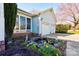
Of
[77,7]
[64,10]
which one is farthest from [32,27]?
[77,7]

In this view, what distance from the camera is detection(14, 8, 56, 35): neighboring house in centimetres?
300

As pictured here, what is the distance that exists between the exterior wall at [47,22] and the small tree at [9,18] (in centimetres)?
63

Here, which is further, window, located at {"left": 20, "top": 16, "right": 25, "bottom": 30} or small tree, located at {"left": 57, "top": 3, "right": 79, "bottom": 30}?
window, located at {"left": 20, "top": 16, "right": 25, "bottom": 30}

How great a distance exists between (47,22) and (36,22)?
0.25m

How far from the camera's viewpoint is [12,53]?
114 inches

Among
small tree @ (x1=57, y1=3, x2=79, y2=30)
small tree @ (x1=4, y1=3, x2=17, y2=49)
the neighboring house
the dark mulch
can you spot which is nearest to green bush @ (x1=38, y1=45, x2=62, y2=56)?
the dark mulch

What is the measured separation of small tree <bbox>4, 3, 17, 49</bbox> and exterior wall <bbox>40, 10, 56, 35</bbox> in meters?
0.63

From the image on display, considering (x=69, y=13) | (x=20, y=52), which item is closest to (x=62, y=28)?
(x=69, y=13)

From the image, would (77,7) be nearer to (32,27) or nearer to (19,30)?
(32,27)

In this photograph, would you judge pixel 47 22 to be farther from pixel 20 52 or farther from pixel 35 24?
pixel 20 52

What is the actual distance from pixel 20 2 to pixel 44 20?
26.4 inches

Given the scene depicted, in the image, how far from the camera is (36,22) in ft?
10.1

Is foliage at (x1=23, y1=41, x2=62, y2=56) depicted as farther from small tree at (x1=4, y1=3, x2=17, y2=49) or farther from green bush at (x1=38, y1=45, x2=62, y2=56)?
small tree at (x1=4, y1=3, x2=17, y2=49)

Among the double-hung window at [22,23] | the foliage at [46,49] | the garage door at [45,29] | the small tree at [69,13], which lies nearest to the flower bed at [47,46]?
the foliage at [46,49]
